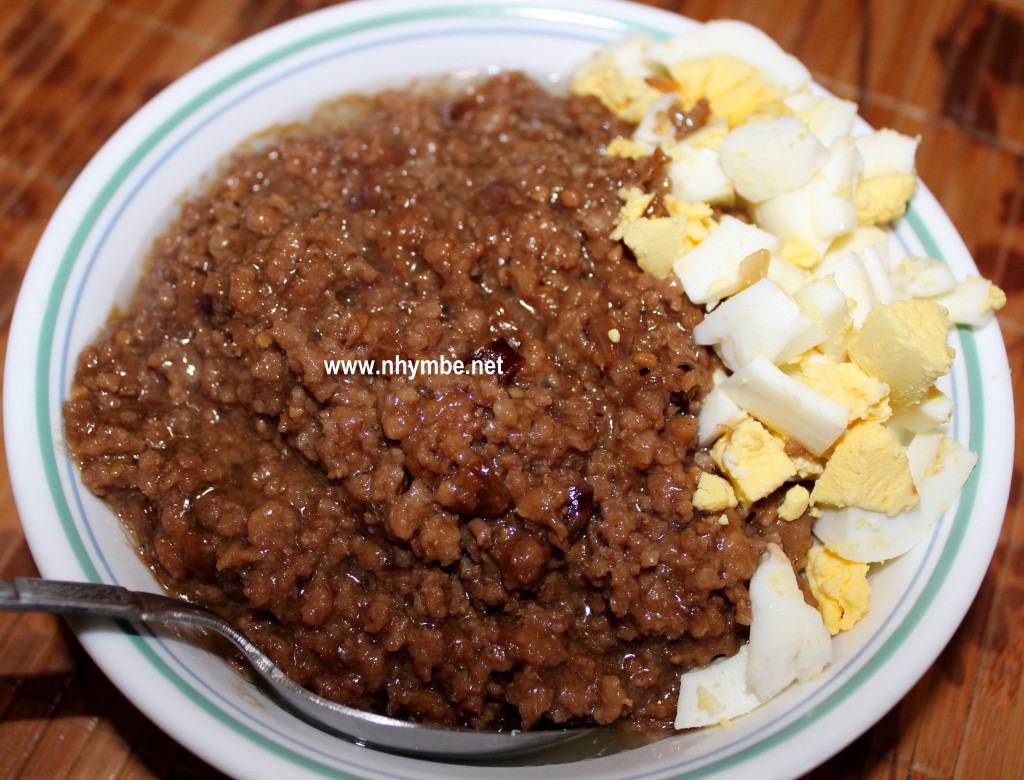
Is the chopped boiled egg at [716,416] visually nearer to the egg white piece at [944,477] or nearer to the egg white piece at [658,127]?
the egg white piece at [944,477]

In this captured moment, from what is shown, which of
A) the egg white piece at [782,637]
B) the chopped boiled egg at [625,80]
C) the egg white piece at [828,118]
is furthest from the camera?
the chopped boiled egg at [625,80]

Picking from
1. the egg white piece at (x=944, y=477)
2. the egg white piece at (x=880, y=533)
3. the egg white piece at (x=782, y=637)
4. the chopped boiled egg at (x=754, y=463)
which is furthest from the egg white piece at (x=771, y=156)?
the egg white piece at (x=782, y=637)

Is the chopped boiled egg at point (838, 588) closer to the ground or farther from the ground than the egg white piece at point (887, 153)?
closer to the ground

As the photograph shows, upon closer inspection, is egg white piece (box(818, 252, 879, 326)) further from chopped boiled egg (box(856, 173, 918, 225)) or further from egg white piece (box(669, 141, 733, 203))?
egg white piece (box(669, 141, 733, 203))

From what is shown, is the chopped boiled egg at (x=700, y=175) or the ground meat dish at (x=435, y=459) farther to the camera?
the chopped boiled egg at (x=700, y=175)

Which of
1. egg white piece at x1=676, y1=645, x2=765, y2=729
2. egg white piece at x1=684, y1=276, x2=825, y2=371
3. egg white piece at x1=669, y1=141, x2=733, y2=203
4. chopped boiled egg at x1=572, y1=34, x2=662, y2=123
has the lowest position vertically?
egg white piece at x1=676, y1=645, x2=765, y2=729

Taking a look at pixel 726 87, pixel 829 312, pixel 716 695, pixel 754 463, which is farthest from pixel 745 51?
pixel 716 695

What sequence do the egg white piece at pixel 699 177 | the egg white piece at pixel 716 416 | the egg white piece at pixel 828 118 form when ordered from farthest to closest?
the egg white piece at pixel 828 118
the egg white piece at pixel 699 177
the egg white piece at pixel 716 416

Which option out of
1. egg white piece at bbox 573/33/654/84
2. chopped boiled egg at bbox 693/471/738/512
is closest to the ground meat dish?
chopped boiled egg at bbox 693/471/738/512
